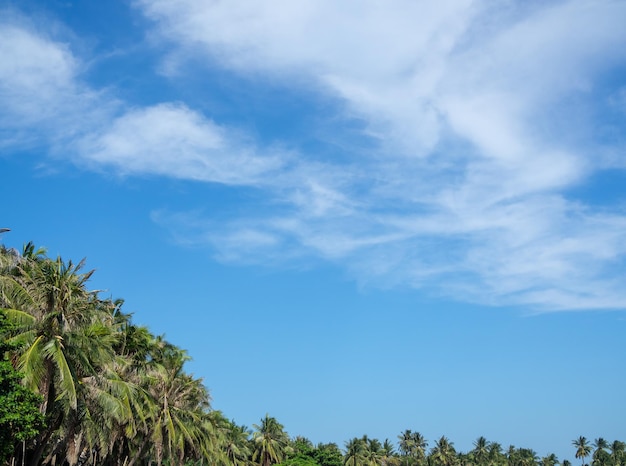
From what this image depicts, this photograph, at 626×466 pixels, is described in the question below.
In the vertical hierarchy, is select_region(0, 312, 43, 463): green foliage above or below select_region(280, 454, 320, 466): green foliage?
below

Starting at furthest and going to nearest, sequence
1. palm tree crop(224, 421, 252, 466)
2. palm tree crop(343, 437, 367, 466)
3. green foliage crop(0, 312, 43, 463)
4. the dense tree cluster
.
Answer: palm tree crop(343, 437, 367, 466), palm tree crop(224, 421, 252, 466), the dense tree cluster, green foliage crop(0, 312, 43, 463)

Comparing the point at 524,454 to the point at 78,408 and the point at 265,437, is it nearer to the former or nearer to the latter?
→ the point at 265,437

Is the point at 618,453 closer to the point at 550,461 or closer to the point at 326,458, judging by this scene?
the point at 550,461

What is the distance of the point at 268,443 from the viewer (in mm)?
97688

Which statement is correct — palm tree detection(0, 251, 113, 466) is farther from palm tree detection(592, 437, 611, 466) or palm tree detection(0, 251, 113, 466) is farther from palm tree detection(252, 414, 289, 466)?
palm tree detection(592, 437, 611, 466)

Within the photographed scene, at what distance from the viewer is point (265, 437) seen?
9819cm

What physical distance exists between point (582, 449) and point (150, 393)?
136657 mm

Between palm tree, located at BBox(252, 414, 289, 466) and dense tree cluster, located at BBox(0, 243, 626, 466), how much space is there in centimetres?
3103

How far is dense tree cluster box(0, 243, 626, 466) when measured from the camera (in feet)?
88.7

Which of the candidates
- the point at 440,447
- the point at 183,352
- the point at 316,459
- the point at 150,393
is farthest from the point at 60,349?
the point at 440,447

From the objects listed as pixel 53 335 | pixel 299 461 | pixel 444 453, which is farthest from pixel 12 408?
pixel 444 453

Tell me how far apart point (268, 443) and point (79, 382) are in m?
71.3

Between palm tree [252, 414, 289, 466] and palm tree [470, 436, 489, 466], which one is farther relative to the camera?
palm tree [470, 436, 489, 466]

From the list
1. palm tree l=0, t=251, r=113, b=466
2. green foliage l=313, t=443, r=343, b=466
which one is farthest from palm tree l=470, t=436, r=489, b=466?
palm tree l=0, t=251, r=113, b=466
